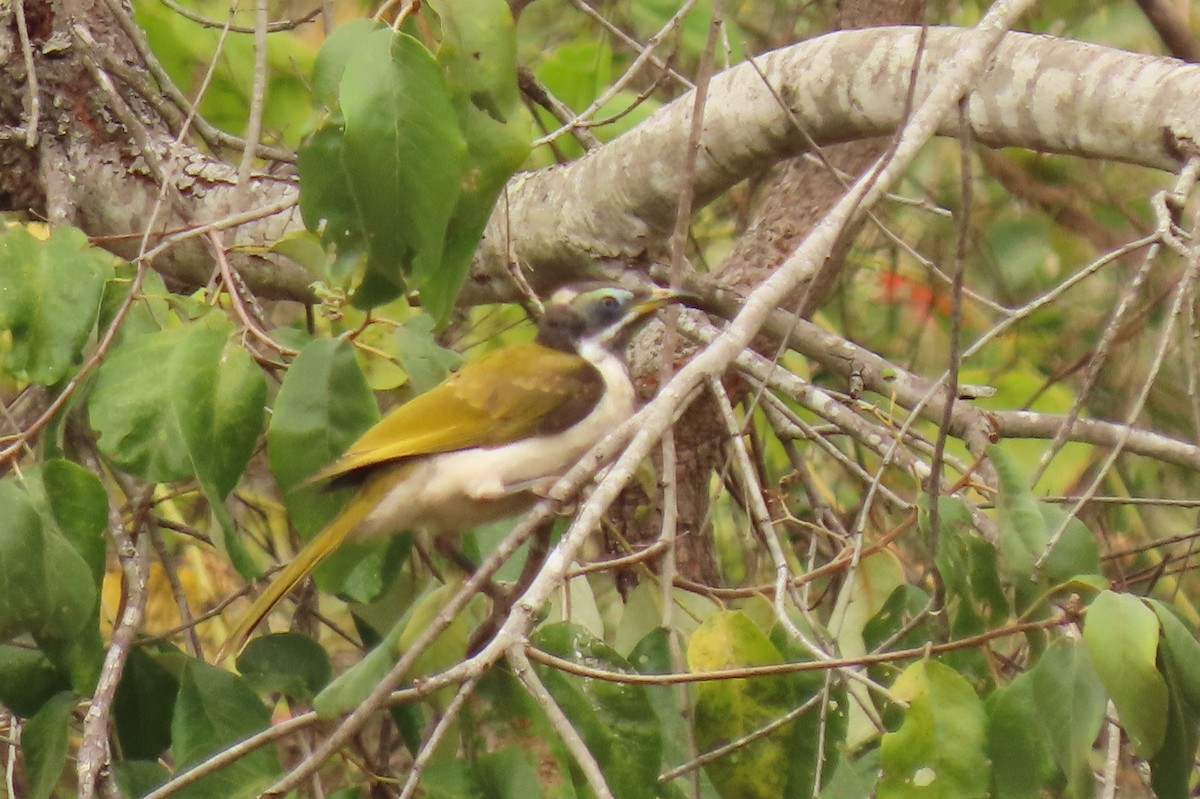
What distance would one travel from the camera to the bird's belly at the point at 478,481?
3.51m

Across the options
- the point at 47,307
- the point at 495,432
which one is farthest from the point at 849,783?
the point at 47,307

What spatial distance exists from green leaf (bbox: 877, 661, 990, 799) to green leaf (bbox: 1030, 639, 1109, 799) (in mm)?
105

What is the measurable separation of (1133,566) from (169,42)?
4.00m

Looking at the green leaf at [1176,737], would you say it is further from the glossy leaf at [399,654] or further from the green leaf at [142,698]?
the green leaf at [142,698]

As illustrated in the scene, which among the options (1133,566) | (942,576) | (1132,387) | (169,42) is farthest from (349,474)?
(1132,387)

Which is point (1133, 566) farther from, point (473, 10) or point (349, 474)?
point (473, 10)

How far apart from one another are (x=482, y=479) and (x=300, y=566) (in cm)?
63

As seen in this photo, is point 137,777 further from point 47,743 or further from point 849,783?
point 849,783

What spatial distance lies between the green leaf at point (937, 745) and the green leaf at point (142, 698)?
1717 millimetres

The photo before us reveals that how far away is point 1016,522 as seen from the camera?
253 centimetres

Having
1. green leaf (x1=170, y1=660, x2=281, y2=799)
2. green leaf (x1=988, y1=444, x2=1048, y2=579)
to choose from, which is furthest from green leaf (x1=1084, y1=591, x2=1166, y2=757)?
green leaf (x1=170, y1=660, x2=281, y2=799)

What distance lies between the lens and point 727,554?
6453 millimetres

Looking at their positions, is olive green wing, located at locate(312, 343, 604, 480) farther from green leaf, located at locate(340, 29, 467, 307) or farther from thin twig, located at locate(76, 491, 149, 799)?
green leaf, located at locate(340, 29, 467, 307)

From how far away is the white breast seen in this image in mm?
3510
